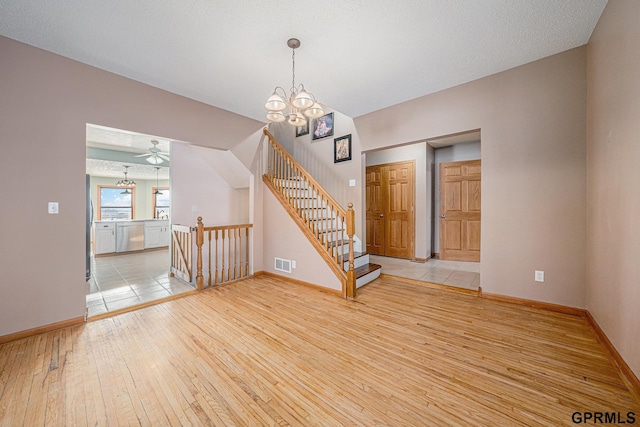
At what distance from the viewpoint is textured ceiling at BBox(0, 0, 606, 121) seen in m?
1.97

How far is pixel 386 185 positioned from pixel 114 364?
5275 mm

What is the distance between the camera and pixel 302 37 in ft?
7.57

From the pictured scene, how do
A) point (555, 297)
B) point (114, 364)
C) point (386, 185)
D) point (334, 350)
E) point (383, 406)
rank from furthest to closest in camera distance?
point (386, 185), point (555, 297), point (334, 350), point (114, 364), point (383, 406)

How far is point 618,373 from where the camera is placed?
1.72m

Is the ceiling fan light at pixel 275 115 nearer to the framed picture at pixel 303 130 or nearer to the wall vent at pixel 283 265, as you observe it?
the wall vent at pixel 283 265

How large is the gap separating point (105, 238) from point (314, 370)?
7.11 metres

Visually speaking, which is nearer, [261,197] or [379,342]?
[379,342]

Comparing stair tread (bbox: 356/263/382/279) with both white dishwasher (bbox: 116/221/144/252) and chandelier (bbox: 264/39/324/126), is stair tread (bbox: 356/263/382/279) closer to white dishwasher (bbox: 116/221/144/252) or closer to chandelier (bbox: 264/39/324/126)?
chandelier (bbox: 264/39/324/126)

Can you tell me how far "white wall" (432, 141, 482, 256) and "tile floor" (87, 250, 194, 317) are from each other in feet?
16.9

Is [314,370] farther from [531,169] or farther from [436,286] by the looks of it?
[531,169]

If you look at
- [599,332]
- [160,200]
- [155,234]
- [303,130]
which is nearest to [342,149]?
[303,130]

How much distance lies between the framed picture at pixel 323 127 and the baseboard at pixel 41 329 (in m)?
4.59

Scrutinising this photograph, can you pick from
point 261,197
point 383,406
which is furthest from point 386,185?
point 383,406

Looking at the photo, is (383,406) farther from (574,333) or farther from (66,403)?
(574,333)
